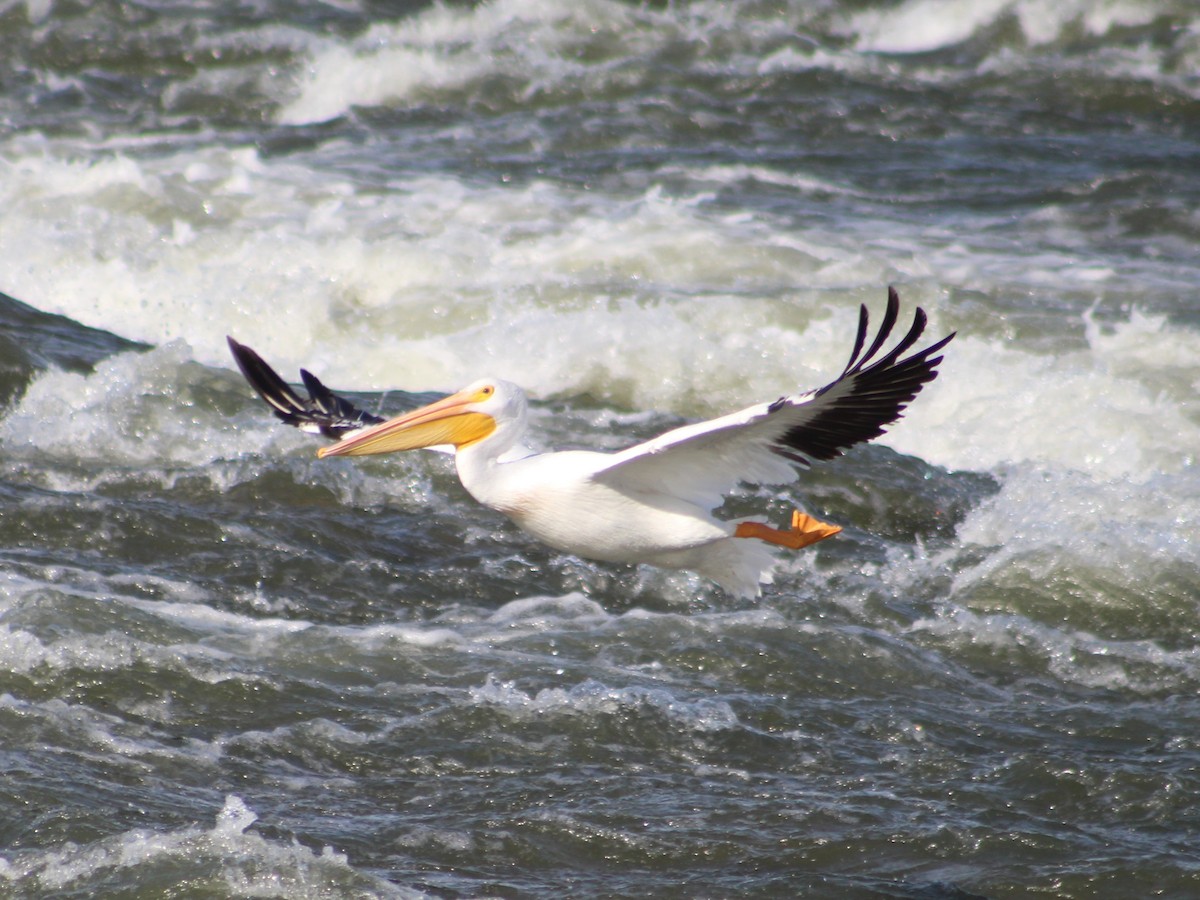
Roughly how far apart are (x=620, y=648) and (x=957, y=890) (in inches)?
71.6

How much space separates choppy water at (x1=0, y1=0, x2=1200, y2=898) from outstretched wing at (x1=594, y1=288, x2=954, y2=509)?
2.42 ft

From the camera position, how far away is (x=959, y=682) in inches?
218

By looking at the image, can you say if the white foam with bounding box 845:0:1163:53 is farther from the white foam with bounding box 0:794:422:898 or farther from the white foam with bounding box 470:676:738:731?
the white foam with bounding box 0:794:422:898

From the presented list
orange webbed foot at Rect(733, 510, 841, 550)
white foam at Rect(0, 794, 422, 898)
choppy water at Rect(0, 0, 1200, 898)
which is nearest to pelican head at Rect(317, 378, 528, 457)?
choppy water at Rect(0, 0, 1200, 898)

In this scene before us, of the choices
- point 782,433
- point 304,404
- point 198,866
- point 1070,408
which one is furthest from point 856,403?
point 1070,408

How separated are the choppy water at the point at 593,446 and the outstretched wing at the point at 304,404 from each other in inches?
29.8

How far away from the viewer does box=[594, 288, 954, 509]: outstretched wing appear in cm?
445

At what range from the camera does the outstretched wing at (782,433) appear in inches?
175

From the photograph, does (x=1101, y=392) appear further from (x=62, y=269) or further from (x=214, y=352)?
(x=62, y=269)

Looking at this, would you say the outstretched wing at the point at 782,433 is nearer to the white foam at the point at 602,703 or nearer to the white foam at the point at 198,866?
the white foam at the point at 602,703

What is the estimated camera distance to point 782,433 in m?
4.84

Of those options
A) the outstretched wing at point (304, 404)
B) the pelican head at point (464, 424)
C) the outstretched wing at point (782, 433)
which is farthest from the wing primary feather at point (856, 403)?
the outstretched wing at point (304, 404)

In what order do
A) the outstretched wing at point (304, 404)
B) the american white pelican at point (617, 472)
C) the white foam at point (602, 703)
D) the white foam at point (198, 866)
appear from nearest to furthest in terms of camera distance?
the white foam at point (198, 866) → the american white pelican at point (617, 472) → the white foam at point (602, 703) → the outstretched wing at point (304, 404)

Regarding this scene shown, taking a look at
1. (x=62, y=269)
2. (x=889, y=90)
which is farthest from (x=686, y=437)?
(x=889, y=90)
